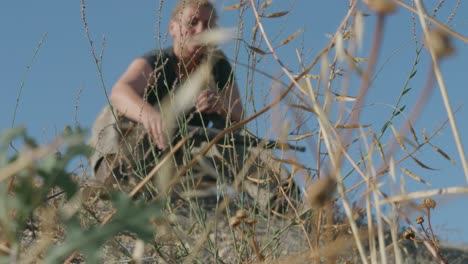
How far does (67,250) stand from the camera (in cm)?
63

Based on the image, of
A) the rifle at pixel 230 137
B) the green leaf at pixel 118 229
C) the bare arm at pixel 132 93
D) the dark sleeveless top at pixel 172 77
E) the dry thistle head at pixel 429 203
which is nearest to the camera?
the green leaf at pixel 118 229

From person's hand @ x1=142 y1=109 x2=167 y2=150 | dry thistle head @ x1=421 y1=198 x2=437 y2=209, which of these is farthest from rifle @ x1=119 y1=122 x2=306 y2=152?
dry thistle head @ x1=421 y1=198 x2=437 y2=209

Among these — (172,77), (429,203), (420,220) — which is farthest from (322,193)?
(172,77)

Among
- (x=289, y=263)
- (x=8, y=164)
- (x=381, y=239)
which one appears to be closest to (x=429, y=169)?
(x=381, y=239)

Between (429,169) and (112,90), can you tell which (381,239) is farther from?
(112,90)

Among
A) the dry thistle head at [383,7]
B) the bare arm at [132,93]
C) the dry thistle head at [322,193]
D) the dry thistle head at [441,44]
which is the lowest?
the dry thistle head at [322,193]

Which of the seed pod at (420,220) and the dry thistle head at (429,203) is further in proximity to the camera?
the seed pod at (420,220)

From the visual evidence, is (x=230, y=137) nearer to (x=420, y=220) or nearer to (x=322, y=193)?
(x=420, y=220)

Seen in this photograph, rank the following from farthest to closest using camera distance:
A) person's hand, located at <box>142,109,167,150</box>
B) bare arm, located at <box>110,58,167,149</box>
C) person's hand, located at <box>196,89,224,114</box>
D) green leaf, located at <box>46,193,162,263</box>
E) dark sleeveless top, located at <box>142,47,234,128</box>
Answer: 1. dark sleeveless top, located at <box>142,47,234,128</box>
2. bare arm, located at <box>110,58,167,149</box>
3. person's hand, located at <box>142,109,167,150</box>
4. person's hand, located at <box>196,89,224,114</box>
5. green leaf, located at <box>46,193,162,263</box>

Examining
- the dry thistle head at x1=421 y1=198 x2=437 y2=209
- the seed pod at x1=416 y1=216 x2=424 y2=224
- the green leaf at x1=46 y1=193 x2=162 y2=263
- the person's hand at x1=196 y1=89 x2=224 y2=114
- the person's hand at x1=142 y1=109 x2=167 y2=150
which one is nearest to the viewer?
the green leaf at x1=46 y1=193 x2=162 y2=263

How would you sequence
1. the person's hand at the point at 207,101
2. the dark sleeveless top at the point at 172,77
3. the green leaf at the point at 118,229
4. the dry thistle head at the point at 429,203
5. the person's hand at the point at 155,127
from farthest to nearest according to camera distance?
1. the dark sleeveless top at the point at 172,77
2. the person's hand at the point at 155,127
3. the person's hand at the point at 207,101
4. the dry thistle head at the point at 429,203
5. the green leaf at the point at 118,229

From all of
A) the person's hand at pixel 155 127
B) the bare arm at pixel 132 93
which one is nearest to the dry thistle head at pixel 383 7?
the person's hand at pixel 155 127

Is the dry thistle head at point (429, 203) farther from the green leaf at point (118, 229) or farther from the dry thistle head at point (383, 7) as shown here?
the green leaf at point (118, 229)

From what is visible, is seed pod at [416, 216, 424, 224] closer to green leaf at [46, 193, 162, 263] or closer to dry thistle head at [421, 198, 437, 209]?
dry thistle head at [421, 198, 437, 209]
